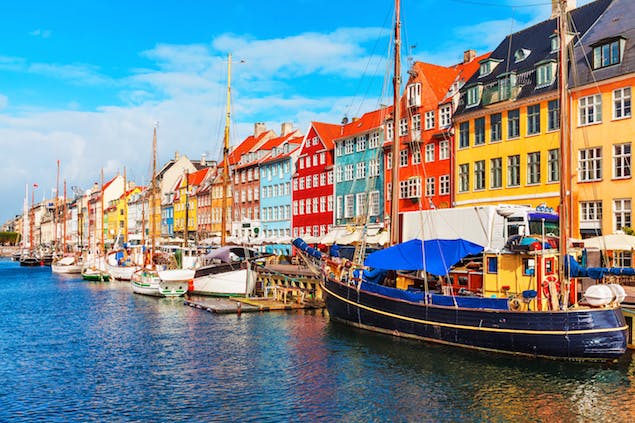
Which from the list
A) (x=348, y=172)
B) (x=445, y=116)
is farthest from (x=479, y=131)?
(x=348, y=172)

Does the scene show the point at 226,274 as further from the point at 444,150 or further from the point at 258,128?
the point at 258,128

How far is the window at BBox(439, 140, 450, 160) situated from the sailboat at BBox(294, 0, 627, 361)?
19.1m

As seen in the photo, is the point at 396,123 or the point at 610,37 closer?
the point at 396,123

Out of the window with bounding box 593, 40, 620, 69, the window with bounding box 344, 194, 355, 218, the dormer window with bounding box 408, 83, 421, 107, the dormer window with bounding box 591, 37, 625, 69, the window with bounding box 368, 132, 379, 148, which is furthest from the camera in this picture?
the window with bounding box 344, 194, 355, 218

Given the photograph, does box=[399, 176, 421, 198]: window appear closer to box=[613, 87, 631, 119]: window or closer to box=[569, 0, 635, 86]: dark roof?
box=[569, 0, 635, 86]: dark roof

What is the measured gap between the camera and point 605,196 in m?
40.3

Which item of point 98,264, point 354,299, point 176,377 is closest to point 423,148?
point 354,299

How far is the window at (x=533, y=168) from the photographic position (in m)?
44.7

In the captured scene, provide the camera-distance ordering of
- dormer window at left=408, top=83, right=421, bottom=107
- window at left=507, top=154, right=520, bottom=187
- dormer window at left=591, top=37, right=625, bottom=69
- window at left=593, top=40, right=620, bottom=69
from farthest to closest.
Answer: dormer window at left=408, top=83, right=421, bottom=107 < window at left=507, top=154, right=520, bottom=187 < window at left=593, top=40, right=620, bottom=69 < dormer window at left=591, top=37, right=625, bottom=69

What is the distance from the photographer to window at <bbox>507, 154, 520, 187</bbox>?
152ft

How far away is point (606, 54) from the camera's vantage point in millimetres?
40938

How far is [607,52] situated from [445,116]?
1522cm

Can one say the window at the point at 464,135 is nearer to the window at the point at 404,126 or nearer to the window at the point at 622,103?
the window at the point at 404,126

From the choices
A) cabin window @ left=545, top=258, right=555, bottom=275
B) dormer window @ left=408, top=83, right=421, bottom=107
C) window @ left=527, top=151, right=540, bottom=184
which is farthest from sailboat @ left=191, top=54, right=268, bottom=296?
cabin window @ left=545, top=258, right=555, bottom=275
